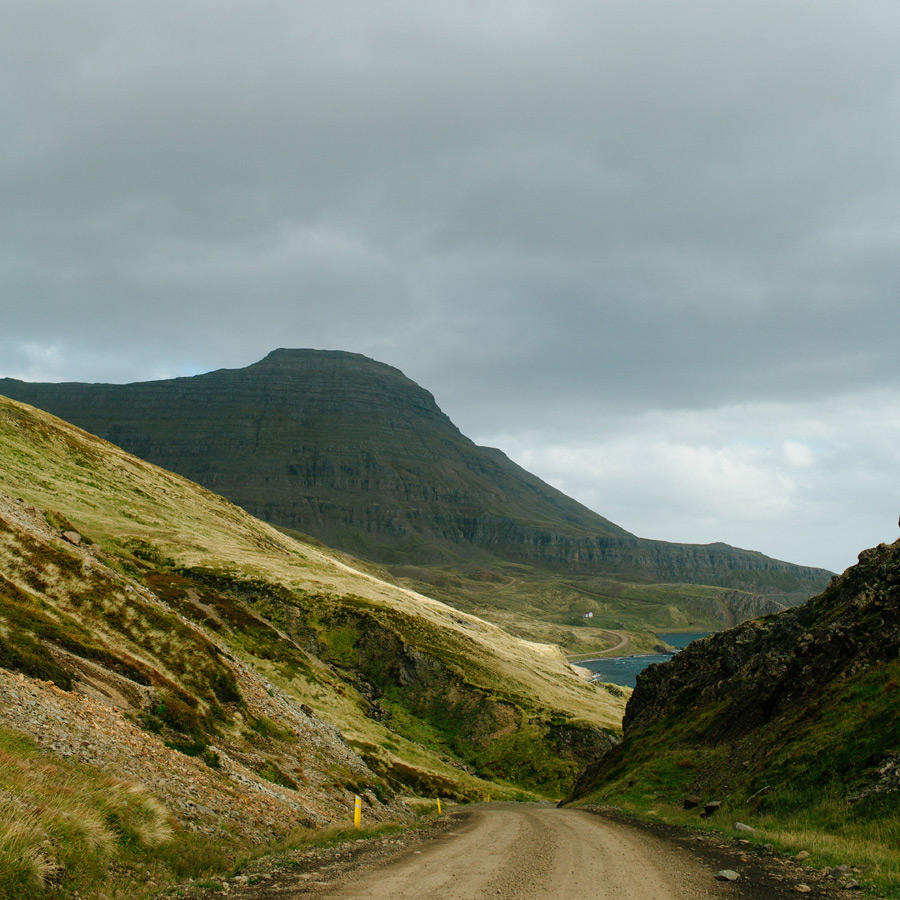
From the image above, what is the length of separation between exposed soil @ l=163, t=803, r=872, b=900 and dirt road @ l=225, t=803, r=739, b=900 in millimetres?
25

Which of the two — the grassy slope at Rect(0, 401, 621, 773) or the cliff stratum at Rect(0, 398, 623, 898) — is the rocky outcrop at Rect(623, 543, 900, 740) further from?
the grassy slope at Rect(0, 401, 621, 773)

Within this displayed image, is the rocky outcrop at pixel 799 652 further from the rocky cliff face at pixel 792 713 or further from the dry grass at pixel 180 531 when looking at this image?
the dry grass at pixel 180 531

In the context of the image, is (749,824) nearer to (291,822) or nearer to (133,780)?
(291,822)

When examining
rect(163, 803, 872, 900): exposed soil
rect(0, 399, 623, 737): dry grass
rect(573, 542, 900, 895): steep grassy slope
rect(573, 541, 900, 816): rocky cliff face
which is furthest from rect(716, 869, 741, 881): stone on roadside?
rect(0, 399, 623, 737): dry grass

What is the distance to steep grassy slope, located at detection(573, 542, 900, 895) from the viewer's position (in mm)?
18156

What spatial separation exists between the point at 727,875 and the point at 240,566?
89.8 meters

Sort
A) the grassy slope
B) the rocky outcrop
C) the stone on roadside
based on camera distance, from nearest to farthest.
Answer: the stone on roadside, the rocky outcrop, the grassy slope

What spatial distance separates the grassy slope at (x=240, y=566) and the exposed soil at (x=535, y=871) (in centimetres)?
4186

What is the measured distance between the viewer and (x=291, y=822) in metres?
22.6

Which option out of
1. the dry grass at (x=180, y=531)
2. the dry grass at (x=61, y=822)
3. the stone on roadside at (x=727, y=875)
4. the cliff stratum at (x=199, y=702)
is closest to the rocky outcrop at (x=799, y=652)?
the stone on roadside at (x=727, y=875)

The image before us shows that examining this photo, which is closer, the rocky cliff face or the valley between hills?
the valley between hills

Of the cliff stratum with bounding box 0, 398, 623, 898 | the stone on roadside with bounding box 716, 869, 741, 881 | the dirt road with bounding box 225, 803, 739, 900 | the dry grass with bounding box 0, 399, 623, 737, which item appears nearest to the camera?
the dirt road with bounding box 225, 803, 739, 900

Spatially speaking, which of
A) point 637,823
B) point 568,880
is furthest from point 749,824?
point 568,880

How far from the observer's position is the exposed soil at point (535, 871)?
41.5 ft
